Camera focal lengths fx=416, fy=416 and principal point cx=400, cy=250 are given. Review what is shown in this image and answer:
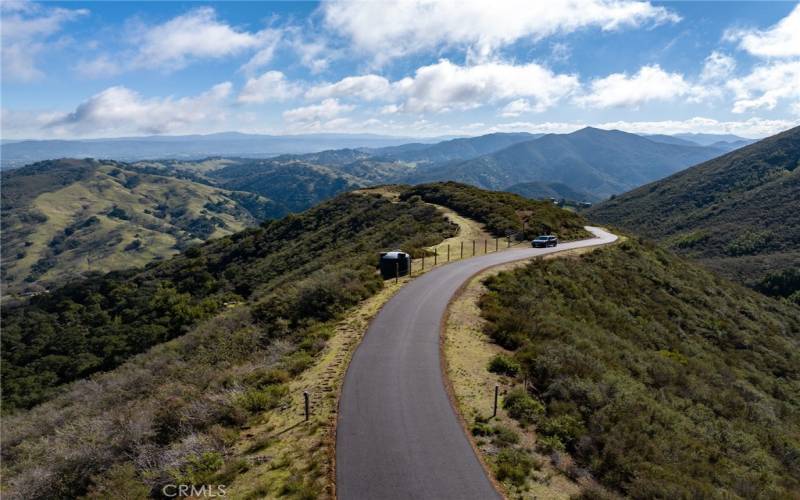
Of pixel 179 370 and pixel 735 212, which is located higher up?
pixel 179 370

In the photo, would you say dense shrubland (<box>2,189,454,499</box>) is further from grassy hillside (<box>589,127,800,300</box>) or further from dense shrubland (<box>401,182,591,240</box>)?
grassy hillside (<box>589,127,800,300</box>)

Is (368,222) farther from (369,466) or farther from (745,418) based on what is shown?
(369,466)

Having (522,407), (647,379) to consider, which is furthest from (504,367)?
(647,379)

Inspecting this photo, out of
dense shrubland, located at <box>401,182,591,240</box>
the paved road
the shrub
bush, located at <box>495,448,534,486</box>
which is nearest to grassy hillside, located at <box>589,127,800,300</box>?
dense shrubland, located at <box>401,182,591,240</box>

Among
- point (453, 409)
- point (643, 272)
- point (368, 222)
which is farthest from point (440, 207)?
point (453, 409)

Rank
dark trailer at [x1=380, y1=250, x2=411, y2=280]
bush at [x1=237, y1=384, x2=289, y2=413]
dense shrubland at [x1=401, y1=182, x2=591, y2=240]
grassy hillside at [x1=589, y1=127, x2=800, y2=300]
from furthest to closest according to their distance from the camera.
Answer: grassy hillside at [x1=589, y1=127, x2=800, y2=300]
dense shrubland at [x1=401, y1=182, x2=591, y2=240]
dark trailer at [x1=380, y1=250, x2=411, y2=280]
bush at [x1=237, y1=384, x2=289, y2=413]

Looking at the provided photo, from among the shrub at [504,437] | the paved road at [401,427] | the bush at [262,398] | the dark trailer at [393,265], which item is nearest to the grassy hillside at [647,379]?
the shrub at [504,437]

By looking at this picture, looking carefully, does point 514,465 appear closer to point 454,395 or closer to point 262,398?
point 454,395
